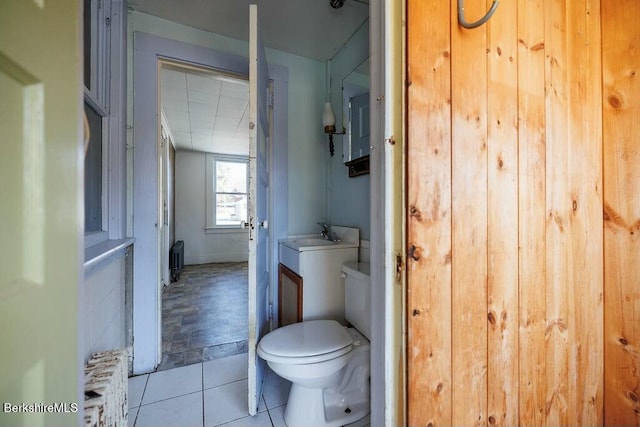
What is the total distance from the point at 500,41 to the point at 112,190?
196 centimetres

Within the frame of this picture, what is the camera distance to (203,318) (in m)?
2.55

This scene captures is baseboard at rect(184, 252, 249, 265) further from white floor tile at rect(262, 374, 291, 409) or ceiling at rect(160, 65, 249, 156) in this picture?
white floor tile at rect(262, 374, 291, 409)

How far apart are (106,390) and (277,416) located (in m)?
0.89

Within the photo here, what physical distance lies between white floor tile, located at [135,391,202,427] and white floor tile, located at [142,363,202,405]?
0.05 meters

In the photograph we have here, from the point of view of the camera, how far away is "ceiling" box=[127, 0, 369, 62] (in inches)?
63.2

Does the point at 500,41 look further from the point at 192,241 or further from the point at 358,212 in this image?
the point at 192,241

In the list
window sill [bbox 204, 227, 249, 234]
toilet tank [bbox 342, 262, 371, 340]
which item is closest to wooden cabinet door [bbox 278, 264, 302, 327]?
toilet tank [bbox 342, 262, 371, 340]

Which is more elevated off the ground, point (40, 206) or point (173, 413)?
point (40, 206)

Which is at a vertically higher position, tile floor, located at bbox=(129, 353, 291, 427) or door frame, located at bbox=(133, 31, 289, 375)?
door frame, located at bbox=(133, 31, 289, 375)

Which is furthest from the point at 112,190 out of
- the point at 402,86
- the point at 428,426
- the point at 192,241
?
the point at 192,241

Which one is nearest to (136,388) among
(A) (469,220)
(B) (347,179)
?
(B) (347,179)

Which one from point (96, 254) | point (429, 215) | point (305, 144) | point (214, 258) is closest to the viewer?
point (429, 215)

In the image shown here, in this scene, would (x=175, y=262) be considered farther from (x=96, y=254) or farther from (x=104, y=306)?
(x=96, y=254)

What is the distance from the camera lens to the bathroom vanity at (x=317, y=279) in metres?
1.64
